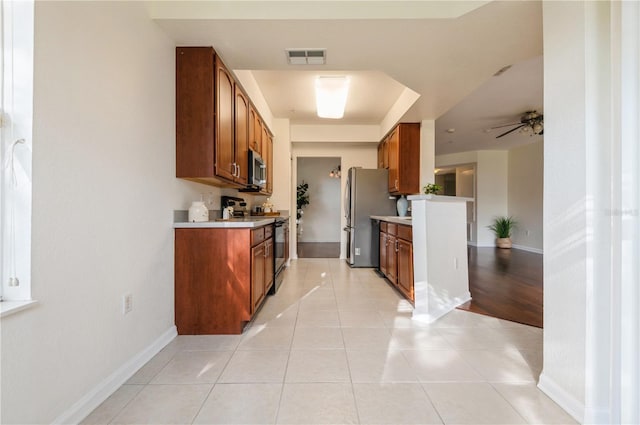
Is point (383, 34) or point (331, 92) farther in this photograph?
point (331, 92)

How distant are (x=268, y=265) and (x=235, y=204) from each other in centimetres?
104

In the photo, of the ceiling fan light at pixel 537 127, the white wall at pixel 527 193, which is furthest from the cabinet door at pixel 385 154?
the white wall at pixel 527 193

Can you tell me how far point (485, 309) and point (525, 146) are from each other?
610 centimetres

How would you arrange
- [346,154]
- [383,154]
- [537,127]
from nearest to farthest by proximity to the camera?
[537,127] < [383,154] < [346,154]

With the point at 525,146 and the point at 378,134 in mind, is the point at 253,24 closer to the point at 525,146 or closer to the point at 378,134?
the point at 378,134

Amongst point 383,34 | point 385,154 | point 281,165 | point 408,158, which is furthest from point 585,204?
point 281,165

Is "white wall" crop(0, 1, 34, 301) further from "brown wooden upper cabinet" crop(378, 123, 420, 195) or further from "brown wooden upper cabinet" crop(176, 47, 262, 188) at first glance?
"brown wooden upper cabinet" crop(378, 123, 420, 195)

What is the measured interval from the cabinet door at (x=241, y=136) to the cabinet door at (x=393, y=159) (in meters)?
2.30

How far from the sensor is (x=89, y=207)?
4.87 feet

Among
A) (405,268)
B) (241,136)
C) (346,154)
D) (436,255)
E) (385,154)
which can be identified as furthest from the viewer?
(346,154)

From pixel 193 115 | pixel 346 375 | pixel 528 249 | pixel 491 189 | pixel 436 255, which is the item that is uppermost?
pixel 193 115

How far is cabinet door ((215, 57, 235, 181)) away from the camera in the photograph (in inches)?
95.9

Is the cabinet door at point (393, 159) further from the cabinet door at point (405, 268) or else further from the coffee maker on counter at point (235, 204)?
the coffee maker on counter at point (235, 204)

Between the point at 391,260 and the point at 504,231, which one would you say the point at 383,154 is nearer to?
the point at 391,260
